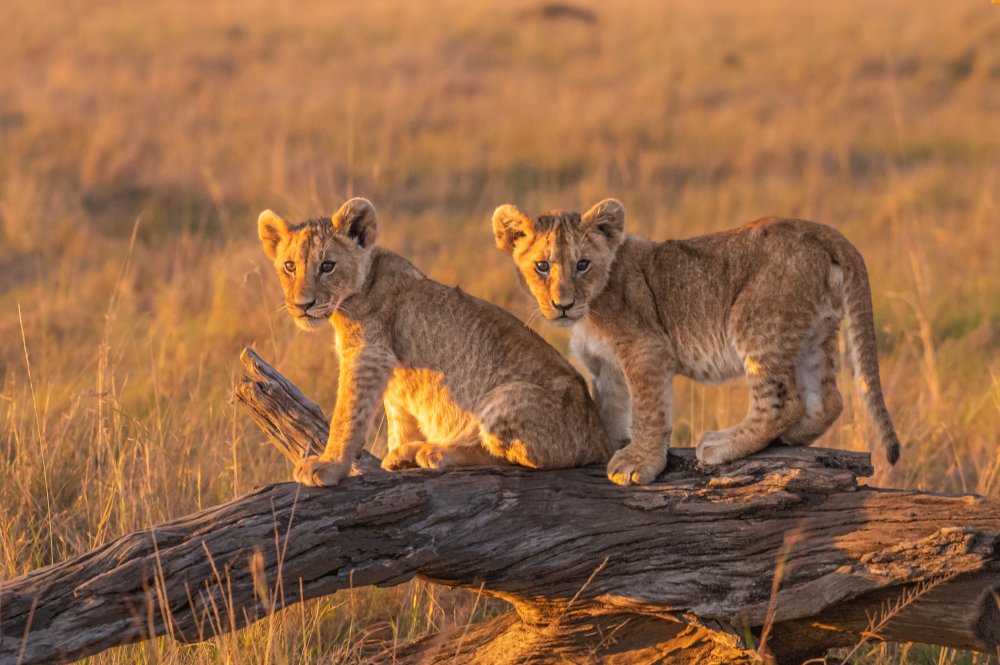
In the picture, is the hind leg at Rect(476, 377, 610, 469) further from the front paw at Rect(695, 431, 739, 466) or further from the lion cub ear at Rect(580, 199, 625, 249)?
the lion cub ear at Rect(580, 199, 625, 249)

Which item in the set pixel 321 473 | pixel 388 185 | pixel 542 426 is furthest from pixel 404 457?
pixel 388 185

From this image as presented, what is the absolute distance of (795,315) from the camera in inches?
223

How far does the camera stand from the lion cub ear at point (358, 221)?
5895 millimetres

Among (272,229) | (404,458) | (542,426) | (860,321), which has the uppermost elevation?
(272,229)

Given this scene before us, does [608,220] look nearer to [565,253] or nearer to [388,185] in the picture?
[565,253]

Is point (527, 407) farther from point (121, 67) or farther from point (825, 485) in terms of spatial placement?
point (121, 67)

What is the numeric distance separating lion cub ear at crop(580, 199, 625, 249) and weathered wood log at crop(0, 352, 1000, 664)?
1.15 metres

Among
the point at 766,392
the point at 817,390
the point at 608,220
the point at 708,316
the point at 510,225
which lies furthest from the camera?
the point at 510,225

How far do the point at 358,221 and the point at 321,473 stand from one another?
1381 millimetres

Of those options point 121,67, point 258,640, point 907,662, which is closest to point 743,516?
point 907,662

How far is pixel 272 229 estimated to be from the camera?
6.02 m

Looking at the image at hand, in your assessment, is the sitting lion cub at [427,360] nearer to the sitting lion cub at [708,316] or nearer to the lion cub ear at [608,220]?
the sitting lion cub at [708,316]

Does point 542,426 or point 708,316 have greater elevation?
point 708,316

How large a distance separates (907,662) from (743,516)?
166cm
